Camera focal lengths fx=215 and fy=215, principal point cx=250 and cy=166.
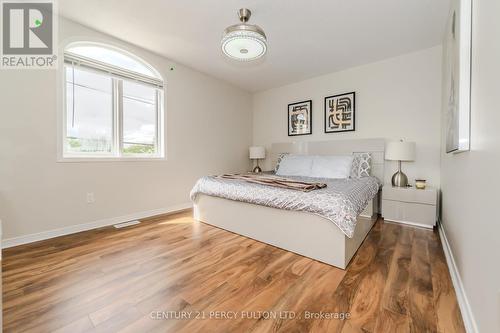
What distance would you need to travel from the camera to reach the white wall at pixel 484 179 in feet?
2.94

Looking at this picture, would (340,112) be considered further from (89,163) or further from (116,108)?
(89,163)

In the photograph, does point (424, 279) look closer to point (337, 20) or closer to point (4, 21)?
point (337, 20)

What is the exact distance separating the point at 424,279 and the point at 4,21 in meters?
4.51

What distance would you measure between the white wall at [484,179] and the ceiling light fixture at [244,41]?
1.40 metres

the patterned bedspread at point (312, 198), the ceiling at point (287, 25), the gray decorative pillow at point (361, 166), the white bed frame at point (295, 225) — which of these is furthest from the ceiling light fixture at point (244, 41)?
the gray decorative pillow at point (361, 166)

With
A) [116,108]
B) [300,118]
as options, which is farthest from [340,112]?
[116,108]

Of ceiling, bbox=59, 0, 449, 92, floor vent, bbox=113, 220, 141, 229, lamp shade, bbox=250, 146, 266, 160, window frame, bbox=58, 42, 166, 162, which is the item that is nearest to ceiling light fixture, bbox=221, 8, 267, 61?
ceiling, bbox=59, 0, 449, 92

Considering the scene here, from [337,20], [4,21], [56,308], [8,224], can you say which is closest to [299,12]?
[337,20]

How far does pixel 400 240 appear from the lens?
7.78 feet

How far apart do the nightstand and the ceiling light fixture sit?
8.29 ft

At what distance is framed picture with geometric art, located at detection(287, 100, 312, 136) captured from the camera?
421 cm

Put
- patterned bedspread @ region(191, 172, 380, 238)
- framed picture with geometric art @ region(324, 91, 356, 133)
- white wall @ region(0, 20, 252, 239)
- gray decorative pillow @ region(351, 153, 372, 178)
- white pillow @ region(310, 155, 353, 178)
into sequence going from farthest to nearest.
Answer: framed picture with geometric art @ region(324, 91, 356, 133) → gray decorative pillow @ region(351, 153, 372, 178) → white pillow @ region(310, 155, 353, 178) → white wall @ region(0, 20, 252, 239) → patterned bedspread @ region(191, 172, 380, 238)

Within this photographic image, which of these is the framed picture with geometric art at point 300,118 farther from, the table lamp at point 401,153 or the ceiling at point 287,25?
the table lamp at point 401,153

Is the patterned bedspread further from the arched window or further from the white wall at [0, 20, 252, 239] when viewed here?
the arched window
